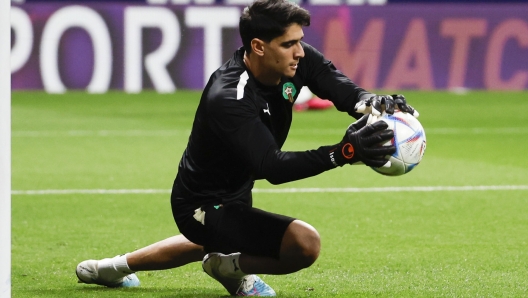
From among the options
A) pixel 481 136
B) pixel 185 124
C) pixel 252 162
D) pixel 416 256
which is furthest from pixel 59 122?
pixel 252 162

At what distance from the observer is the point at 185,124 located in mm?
15352

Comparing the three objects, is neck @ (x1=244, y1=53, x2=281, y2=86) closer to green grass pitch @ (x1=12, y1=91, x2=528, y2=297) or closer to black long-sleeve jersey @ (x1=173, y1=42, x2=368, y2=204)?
black long-sleeve jersey @ (x1=173, y1=42, x2=368, y2=204)

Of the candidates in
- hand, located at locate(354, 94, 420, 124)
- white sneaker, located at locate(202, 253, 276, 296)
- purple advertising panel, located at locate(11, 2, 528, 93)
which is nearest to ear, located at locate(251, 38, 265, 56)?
hand, located at locate(354, 94, 420, 124)

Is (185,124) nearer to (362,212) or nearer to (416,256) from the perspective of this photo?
(362,212)

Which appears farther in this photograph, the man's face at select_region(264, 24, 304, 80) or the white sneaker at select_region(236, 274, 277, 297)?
the white sneaker at select_region(236, 274, 277, 297)

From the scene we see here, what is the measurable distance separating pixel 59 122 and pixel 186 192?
35.5 ft

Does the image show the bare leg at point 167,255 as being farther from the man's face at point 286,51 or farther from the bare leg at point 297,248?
the man's face at point 286,51

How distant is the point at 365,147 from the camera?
4418 millimetres

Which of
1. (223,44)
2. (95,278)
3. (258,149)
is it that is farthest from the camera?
(223,44)

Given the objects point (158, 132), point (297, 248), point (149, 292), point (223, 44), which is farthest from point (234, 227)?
point (223, 44)

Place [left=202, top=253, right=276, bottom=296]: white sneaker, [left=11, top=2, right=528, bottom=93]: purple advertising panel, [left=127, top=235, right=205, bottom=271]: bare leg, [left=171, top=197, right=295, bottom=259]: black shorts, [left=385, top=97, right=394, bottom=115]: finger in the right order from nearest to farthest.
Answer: [left=385, top=97, right=394, bottom=115]: finger
[left=171, top=197, right=295, bottom=259]: black shorts
[left=202, top=253, right=276, bottom=296]: white sneaker
[left=127, top=235, right=205, bottom=271]: bare leg
[left=11, top=2, right=528, bottom=93]: purple advertising panel

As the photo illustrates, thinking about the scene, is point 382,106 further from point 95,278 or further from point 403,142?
point 95,278

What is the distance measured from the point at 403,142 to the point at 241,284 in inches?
52.5

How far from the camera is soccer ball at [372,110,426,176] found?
4.57 meters
